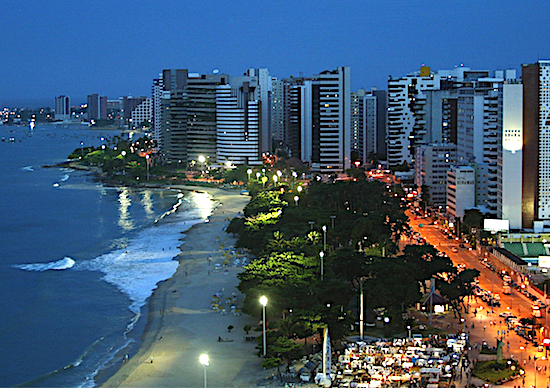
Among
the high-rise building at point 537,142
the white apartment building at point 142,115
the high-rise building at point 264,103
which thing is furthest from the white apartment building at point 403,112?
the white apartment building at point 142,115

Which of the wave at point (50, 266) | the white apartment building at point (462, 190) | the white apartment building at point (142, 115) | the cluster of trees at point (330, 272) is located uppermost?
the white apartment building at point (142, 115)

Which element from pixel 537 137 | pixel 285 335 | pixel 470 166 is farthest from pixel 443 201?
pixel 285 335

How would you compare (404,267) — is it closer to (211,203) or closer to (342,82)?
(211,203)

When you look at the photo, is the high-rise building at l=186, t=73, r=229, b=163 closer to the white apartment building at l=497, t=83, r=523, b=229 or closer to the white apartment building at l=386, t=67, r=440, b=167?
the white apartment building at l=386, t=67, r=440, b=167

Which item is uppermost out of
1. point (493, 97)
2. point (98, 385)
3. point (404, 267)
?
point (493, 97)

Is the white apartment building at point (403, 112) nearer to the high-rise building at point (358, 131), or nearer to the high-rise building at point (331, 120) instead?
the high-rise building at point (331, 120)

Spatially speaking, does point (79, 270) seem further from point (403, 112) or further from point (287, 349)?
point (403, 112)

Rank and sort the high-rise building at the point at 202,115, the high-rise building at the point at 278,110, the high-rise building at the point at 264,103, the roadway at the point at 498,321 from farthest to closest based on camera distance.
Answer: the high-rise building at the point at 278,110, the high-rise building at the point at 202,115, the high-rise building at the point at 264,103, the roadway at the point at 498,321

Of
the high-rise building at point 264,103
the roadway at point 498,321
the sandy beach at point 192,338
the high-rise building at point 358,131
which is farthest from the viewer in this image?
the high-rise building at point 358,131
